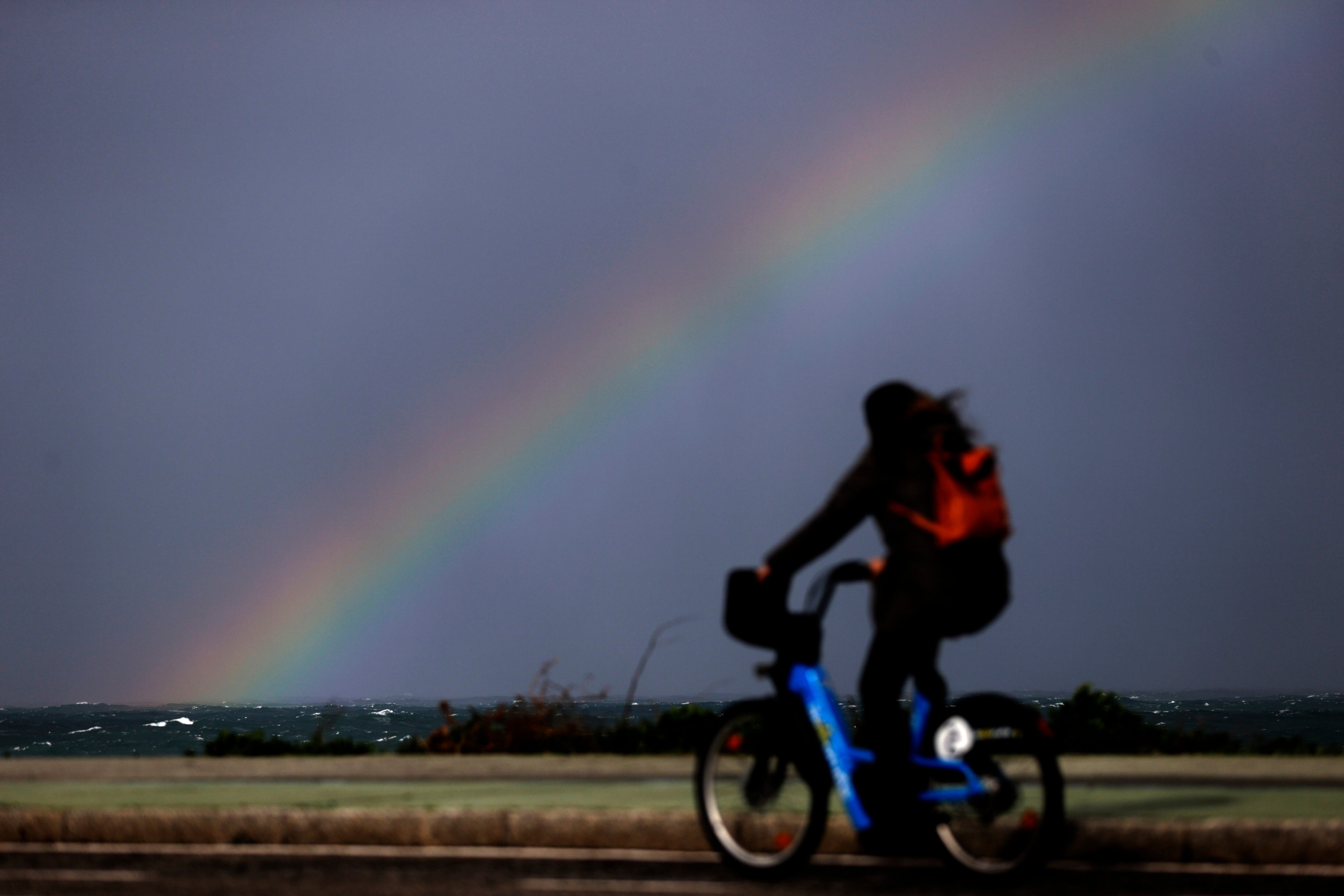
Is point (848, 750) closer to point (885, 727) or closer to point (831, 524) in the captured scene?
point (885, 727)

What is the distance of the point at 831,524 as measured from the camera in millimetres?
6324

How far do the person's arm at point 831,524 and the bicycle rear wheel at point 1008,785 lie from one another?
2.64ft

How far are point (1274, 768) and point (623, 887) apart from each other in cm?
558

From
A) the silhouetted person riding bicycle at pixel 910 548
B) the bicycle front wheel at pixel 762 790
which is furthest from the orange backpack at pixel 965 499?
the bicycle front wheel at pixel 762 790

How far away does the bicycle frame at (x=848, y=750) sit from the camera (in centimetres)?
610

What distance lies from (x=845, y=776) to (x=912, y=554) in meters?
0.94

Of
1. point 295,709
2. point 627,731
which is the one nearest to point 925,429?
point 627,731

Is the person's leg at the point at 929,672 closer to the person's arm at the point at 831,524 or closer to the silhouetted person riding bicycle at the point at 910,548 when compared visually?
the silhouetted person riding bicycle at the point at 910,548

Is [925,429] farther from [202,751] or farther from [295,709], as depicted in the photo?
[295,709]

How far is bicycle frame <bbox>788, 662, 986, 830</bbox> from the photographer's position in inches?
240

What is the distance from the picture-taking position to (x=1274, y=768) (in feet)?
33.2

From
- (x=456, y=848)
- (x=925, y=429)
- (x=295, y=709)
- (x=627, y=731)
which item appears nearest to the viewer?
(x=925, y=429)

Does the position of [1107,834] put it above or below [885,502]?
below

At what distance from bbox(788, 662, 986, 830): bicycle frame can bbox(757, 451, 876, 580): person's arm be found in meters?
0.42
